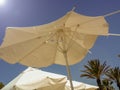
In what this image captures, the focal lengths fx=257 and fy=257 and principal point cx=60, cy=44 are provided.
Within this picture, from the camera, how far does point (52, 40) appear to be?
7039 millimetres

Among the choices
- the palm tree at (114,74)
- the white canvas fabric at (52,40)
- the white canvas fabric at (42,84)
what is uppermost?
the white canvas fabric at (52,40)

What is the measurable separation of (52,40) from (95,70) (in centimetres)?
3143

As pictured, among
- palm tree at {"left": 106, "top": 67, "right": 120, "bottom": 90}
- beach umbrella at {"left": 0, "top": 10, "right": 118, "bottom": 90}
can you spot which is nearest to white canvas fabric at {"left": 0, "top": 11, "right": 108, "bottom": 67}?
beach umbrella at {"left": 0, "top": 10, "right": 118, "bottom": 90}

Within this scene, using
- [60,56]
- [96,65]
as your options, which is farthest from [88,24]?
[96,65]

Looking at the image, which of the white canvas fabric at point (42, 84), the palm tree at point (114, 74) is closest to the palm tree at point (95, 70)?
the palm tree at point (114, 74)

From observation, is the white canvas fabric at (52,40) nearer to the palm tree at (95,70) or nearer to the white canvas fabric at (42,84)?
the white canvas fabric at (42,84)

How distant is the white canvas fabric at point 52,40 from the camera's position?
604 centimetres

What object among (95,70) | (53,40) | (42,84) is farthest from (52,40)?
(95,70)

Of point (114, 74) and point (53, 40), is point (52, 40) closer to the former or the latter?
point (53, 40)

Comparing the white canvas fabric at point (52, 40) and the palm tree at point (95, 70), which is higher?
the white canvas fabric at point (52, 40)

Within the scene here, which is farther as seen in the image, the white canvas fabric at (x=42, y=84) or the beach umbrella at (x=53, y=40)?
the white canvas fabric at (x=42, y=84)

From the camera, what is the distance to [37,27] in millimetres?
6043

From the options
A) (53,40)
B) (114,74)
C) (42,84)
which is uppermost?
(53,40)

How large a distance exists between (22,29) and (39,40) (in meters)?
0.65
